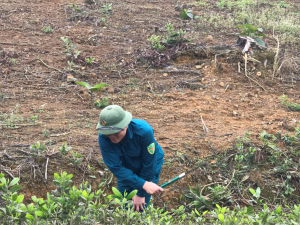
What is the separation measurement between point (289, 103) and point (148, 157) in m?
3.33

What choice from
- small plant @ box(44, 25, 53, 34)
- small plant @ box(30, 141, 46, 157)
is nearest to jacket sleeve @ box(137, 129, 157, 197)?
small plant @ box(30, 141, 46, 157)

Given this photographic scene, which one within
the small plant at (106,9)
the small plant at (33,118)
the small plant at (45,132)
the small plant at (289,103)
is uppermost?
the small plant at (106,9)

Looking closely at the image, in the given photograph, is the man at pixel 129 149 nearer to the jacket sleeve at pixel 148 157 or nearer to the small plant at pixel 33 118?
the jacket sleeve at pixel 148 157

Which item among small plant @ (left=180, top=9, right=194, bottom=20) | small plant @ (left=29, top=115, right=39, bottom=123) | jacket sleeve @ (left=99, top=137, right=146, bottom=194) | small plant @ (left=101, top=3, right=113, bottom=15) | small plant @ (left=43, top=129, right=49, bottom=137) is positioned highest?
small plant @ (left=101, top=3, right=113, bottom=15)

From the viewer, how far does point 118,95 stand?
16.7 ft

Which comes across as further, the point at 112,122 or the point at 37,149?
the point at 37,149

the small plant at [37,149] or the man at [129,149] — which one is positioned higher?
the man at [129,149]

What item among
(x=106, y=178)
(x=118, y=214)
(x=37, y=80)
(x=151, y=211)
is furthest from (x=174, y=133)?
(x=37, y=80)

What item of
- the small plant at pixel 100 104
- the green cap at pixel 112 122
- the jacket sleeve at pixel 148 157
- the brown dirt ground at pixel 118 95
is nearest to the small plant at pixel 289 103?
the brown dirt ground at pixel 118 95

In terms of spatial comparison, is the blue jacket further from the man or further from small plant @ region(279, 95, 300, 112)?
small plant @ region(279, 95, 300, 112)

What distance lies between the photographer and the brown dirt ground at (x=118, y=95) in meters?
3.80

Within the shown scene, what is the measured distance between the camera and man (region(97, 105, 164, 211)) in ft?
7.97

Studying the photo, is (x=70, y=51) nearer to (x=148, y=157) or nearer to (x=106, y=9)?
(x=106, y=9)

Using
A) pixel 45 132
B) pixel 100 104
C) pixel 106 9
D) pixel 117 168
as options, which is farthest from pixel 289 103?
pixel 106 9
